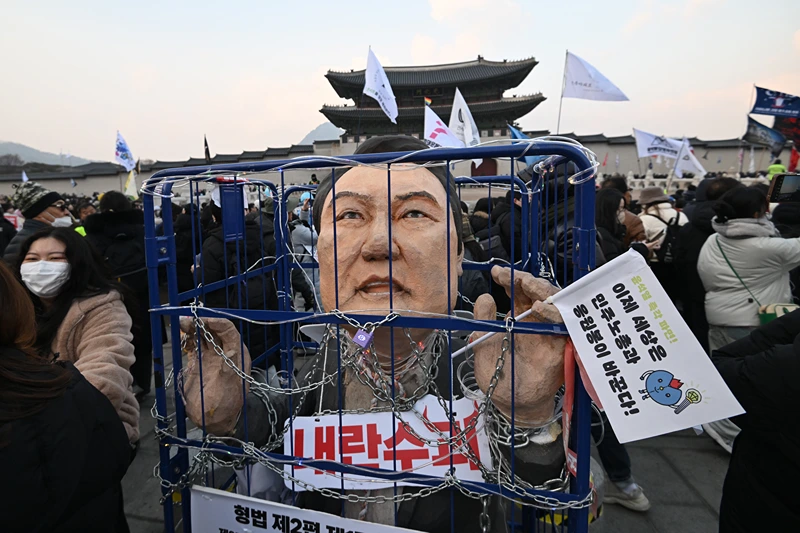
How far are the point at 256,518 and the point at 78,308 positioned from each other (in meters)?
1.46

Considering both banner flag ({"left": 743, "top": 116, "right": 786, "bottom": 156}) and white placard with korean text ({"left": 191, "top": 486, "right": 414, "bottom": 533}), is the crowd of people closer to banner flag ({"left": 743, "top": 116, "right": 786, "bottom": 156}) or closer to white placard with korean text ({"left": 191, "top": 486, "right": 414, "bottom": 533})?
white placard with korean text ({"left": 191, "top": 486, "right": 414, "bottom": 533})

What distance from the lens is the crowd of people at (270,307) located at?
1256 millimetres

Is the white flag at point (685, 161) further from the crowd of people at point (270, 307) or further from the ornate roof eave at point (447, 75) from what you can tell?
the ornate roof eave at point (447, 75)

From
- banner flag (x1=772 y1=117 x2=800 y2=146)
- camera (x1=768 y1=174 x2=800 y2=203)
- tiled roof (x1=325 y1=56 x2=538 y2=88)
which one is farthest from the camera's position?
tiled roof (x1=325 y1=56 x2=538 y2=88)

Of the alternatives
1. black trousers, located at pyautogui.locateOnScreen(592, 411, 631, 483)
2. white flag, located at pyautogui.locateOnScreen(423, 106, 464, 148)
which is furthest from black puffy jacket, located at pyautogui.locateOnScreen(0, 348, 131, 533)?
white flag, located at pyautogui.locateOnScreen(423, 106, 464, 148)

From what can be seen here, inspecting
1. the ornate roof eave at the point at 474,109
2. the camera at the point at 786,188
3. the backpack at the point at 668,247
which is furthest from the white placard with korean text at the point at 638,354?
the ornate roof eave at the point at 474,109

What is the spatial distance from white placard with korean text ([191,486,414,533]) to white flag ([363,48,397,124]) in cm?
529

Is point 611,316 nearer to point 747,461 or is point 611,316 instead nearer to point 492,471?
point 492,471

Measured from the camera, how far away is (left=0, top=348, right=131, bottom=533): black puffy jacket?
1130 millimetres

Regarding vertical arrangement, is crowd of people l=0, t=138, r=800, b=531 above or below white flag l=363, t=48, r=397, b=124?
below

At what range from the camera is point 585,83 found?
508 centimetres

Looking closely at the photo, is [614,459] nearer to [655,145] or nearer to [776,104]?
[776,104]

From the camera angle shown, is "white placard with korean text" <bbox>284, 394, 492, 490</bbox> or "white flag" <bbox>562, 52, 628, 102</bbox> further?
"white flag" <bbox>562, 52, 628, 102</bbox>

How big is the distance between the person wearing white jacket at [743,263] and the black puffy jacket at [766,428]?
145 centimetres
